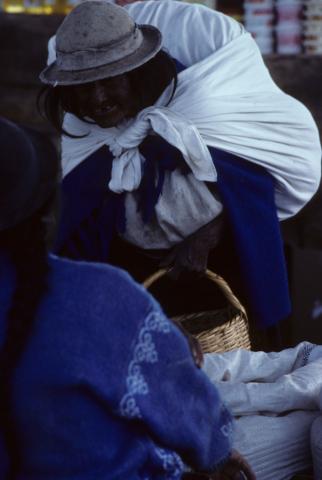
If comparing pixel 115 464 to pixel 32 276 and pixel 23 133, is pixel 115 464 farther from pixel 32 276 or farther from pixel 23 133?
pixel 23 133

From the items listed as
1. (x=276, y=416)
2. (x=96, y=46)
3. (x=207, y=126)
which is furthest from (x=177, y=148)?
(x=276, y=416)

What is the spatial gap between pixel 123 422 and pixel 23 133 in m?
0.53

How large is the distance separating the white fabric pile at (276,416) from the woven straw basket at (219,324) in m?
0.30

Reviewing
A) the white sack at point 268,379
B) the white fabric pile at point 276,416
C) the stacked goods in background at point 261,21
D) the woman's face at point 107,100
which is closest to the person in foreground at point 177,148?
the woman's face at point 107,100

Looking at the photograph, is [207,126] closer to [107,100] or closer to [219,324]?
[107,100]

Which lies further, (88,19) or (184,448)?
(88,19)

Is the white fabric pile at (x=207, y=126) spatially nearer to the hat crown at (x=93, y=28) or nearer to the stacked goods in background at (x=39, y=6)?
the hat crown at (x=93, y=28)

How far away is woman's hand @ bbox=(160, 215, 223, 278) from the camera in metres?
3.20

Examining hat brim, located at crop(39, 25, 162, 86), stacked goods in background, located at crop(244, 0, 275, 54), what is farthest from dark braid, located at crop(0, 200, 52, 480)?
stacked goods in background, located at crop(244, 0, 275, 54)

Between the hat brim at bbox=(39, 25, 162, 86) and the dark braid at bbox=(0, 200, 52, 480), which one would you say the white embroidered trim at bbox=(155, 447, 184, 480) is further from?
the hat brim at bbox=(39, 25, 162, 86)

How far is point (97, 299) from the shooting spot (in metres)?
1.70

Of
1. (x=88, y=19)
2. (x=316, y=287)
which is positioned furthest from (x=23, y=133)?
(x=316, y=287)

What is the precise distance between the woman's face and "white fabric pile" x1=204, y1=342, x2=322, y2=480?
2.99 ft

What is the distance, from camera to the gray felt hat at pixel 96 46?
3.04m
